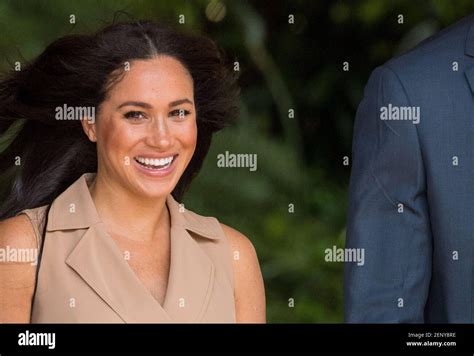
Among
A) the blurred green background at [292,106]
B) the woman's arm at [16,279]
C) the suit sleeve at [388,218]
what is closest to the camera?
the suit sleeve at [388,218]

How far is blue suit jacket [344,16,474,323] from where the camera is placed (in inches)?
96.9

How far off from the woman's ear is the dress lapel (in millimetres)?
96

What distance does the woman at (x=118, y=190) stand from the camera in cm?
272

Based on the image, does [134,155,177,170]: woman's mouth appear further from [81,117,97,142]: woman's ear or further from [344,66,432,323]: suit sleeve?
[344,66,432,323]: suit sleeve

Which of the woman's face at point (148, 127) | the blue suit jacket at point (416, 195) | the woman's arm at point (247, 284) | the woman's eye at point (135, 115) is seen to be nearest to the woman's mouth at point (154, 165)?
the woman's face at point (148, 127)

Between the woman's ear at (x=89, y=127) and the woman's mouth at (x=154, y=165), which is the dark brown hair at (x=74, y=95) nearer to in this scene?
the woman's ear at (x=89, y=127)

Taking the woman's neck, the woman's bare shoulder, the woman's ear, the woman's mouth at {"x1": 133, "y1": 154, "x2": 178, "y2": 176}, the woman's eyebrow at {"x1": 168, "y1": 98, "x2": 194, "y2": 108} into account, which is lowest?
the woman's bare shoulder

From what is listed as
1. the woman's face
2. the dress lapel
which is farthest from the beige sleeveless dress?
the woman's face

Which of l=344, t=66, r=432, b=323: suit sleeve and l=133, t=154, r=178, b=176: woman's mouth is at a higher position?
l=133, t=154, r=178, b=176: woman's mouth

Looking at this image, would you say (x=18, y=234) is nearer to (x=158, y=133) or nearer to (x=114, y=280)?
(x=114, y=280)

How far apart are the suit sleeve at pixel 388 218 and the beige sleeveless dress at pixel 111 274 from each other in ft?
1.39

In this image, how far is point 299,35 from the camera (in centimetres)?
321

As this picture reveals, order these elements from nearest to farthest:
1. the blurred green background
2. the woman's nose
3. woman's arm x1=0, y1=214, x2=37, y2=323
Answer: woman's arm x1=0, y1=214, x2=37, y2=323
the woman's nose
the blurred green background
